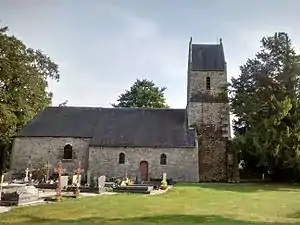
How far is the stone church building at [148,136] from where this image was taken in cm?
3456

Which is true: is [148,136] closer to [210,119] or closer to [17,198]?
[210,119]

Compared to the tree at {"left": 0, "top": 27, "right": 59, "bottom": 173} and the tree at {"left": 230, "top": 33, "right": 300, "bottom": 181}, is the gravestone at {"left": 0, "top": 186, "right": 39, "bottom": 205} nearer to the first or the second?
the tree at {"left": 0, "top": 27, "right": 59, "bottom": 173}

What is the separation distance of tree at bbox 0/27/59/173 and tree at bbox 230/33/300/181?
56.8ft

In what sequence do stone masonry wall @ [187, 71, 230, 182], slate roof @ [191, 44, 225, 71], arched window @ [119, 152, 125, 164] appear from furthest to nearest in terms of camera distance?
slate roof @ [191, 44, 225, 71]
stone masonry wall @ [187, 71, 230, 182]
arched window @ [119, 152, 125, 164]

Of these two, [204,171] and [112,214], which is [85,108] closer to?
[204,171]

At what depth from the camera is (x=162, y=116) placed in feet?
127

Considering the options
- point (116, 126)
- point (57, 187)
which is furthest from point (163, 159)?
point (57, 187)

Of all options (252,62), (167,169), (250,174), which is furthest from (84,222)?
(250,174)

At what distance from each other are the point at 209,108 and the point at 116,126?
9.24m

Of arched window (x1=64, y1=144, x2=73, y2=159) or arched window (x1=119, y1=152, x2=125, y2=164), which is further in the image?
arched window (x1=64, y1=144, x2=73, y2=159)

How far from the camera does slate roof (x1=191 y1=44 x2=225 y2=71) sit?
3869cm

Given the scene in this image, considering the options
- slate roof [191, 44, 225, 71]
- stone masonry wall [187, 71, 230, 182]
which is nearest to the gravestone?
stone masonry wall [187, 71, 230, 182]

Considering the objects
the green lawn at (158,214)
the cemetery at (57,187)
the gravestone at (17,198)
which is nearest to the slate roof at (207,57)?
the cemetery at (57,187)

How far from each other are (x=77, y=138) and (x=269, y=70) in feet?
60.9
